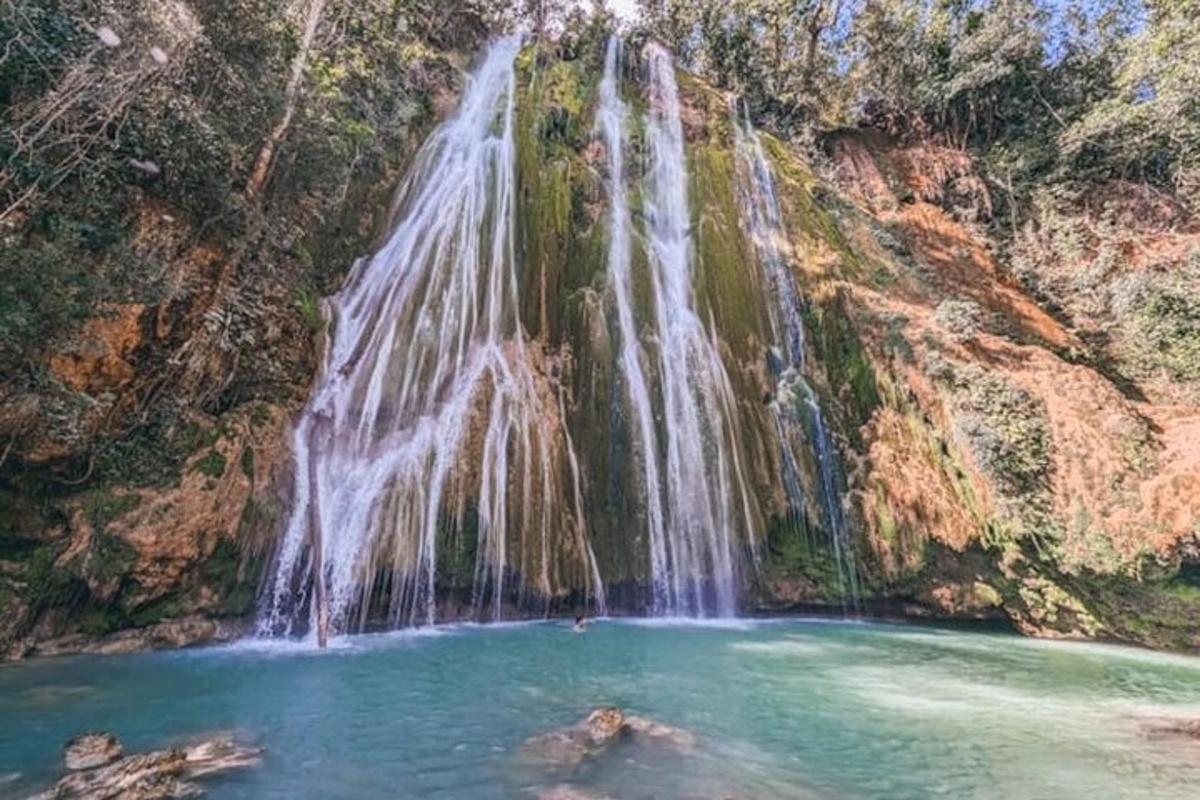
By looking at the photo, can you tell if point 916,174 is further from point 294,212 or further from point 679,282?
point 294,212

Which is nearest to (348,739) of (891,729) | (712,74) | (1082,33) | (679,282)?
(891,729)

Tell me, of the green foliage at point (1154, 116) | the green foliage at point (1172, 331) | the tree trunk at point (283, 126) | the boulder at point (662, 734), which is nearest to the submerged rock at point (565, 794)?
the boulder at point (662, 734)

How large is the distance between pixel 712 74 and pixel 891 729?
896 inches

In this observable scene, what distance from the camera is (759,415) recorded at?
45.2 ft

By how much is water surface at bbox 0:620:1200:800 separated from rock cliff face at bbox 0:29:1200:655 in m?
1.60

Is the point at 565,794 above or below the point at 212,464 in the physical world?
below

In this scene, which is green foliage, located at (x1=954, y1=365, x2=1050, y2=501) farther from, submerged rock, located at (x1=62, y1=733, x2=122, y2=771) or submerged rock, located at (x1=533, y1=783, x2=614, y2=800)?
submerged rock, located at (x1=62, y1=733, x2=122, y2=771)

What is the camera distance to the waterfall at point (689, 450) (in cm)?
1206

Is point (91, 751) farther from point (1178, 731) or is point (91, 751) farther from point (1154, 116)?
point (1154, 116)

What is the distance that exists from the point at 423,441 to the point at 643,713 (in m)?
6.39

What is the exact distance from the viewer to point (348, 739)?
5.64 m

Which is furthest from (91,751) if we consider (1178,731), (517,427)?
(1178,731)

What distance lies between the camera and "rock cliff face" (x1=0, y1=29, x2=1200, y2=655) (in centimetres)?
881

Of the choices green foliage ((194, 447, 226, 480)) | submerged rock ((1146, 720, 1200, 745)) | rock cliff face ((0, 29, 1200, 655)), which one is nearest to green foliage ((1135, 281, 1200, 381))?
rock cliff face ((0, 29, 1200, 655))
